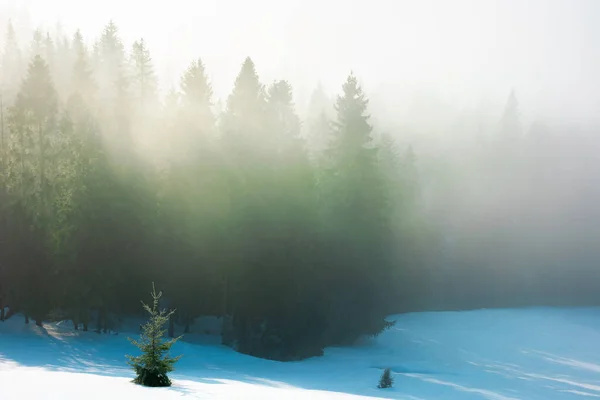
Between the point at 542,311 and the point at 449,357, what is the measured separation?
73.5 feet

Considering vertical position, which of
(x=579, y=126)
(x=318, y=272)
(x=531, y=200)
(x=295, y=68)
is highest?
(x=295, y=68)

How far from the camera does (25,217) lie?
2400 centimetres

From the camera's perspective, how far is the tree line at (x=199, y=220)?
23.5 meters

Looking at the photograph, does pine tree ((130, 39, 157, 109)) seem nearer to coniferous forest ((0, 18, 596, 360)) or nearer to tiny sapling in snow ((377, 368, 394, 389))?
coniferous forest ((0, 18, 596, 360))

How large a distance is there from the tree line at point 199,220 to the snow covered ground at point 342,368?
82.6 inches

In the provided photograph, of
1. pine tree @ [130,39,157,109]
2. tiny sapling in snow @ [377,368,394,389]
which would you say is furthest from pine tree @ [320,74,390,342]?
pine tree @ [130,39,157,109]

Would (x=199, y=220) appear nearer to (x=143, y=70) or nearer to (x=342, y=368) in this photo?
(x=342, y=368)

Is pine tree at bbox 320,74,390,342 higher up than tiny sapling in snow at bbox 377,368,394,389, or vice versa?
pine tree at bbox 320,74,390,342

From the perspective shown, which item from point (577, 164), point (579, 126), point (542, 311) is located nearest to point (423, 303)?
point (542, 311)

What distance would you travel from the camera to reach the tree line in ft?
77.3

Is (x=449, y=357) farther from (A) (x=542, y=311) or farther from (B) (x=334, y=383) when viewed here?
(A) (x=542, y=311)

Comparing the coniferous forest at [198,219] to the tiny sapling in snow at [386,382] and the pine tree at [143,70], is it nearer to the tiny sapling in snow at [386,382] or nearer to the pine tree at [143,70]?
the tiny sapling in snow at [386,382]

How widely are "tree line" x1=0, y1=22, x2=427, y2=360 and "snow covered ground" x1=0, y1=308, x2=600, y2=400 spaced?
6.89ft

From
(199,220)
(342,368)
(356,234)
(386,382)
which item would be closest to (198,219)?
(199,220)
